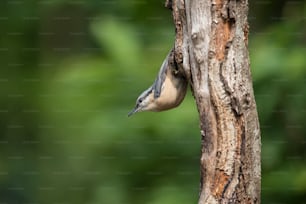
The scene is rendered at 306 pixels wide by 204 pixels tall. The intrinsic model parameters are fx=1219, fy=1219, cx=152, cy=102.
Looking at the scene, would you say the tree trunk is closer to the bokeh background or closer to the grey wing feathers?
the grey wing feathers

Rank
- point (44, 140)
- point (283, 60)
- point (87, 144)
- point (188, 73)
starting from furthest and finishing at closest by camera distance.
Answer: point (44, 140) < point (87, 144) < point (283, 60) < point (188, 73)

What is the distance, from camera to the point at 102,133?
14.8 feet

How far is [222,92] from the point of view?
123 inches

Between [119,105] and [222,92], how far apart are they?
1.43 metres

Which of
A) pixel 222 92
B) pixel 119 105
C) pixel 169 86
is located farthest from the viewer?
pixel 119 105

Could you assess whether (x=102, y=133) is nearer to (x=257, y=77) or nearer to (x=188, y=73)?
(x=257, y=77)

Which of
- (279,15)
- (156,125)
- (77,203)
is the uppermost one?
(279,15)

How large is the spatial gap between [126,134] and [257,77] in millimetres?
539

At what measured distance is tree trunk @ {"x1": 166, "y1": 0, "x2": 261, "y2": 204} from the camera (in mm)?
3131

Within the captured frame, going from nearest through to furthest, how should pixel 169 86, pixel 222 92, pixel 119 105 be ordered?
pixel 222 92
pixel 169 86
pixel 119 105

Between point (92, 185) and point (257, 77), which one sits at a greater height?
point (257, 77)

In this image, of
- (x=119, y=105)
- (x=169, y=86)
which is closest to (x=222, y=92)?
(x=169, y=86)

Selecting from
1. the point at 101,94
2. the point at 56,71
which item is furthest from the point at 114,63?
the point at 56,71

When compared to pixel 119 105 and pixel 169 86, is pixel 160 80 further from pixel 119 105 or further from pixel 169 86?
pixel 119 105
